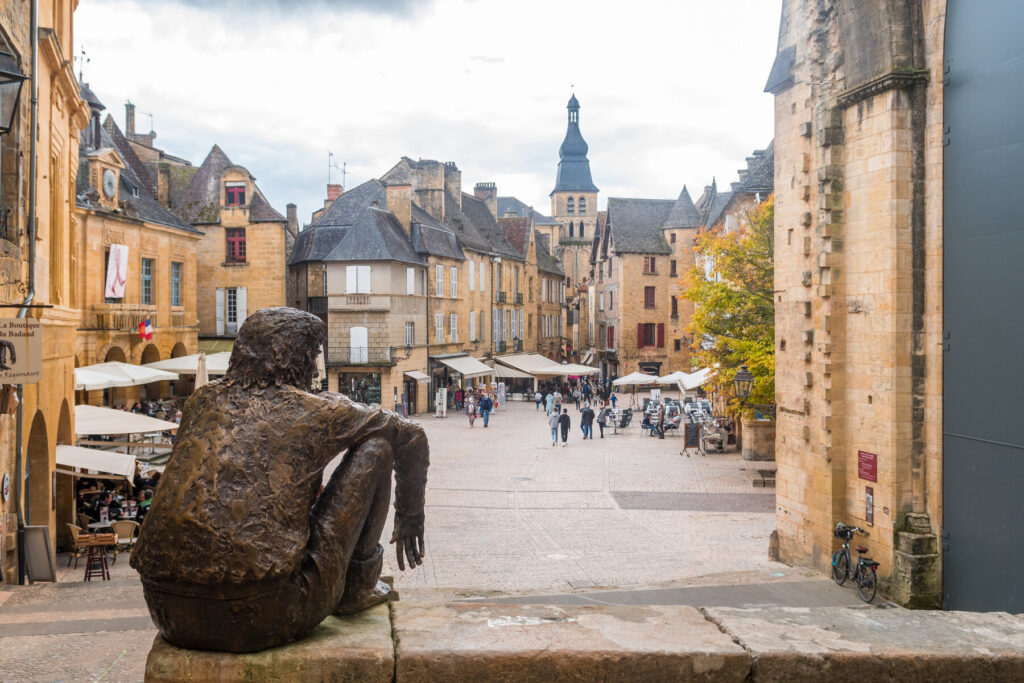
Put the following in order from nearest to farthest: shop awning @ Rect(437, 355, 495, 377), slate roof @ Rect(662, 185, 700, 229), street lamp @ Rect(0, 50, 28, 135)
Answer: street lamp @ Rect(0, 50, 28, 135), shop awning @ Rect(437, 355, 495, 377), slate roof @ Rect(662, 185, 700, 229)

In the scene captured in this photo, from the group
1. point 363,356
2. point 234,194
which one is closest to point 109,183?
point 234,194

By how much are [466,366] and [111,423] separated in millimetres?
29065

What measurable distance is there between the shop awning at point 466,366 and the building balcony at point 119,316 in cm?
1615

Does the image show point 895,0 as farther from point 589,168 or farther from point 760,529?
point 589,168

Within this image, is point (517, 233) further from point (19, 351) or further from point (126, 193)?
point (19, 351)

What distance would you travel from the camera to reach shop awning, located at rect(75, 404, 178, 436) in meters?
15.6

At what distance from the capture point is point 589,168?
359 feet

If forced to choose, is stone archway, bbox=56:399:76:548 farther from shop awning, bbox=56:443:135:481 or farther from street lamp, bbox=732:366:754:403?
street lamp, bbox=732:366:754:403

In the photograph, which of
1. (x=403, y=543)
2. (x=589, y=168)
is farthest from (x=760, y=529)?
(x=589, y=168)

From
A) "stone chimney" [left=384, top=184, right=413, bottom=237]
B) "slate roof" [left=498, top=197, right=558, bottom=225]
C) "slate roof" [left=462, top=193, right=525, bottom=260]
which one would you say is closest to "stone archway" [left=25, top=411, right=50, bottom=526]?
"stone chimney" [left=384, top=184, right=413, bottom=237]

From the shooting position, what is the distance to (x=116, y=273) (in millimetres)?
28484

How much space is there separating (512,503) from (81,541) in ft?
29.0

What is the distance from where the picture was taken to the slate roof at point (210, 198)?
39.4m

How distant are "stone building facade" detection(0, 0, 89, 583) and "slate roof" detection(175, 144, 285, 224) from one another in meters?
23.0
